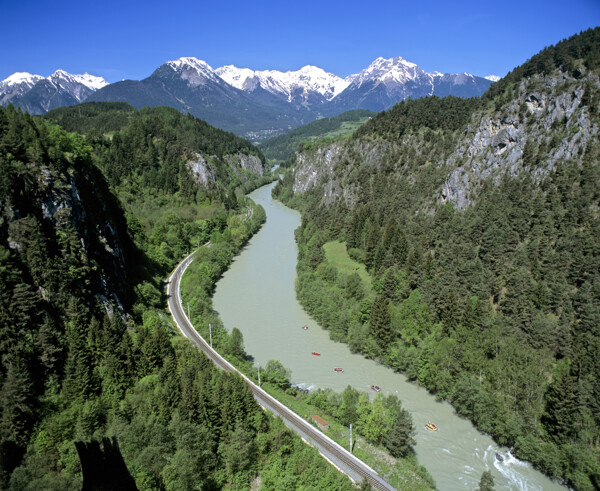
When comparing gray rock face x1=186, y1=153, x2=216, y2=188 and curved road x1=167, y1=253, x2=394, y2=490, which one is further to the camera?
gray rock face x1=186, y1=153, x2=216, y2=188

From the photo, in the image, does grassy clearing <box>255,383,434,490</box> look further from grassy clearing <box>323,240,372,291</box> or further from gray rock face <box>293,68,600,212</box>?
gray rock face <box>293,68,600,212</box>

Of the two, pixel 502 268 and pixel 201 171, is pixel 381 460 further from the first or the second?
pixel 201 171

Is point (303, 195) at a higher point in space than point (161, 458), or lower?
higher

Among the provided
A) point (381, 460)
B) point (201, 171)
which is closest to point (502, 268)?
point (381, 460)

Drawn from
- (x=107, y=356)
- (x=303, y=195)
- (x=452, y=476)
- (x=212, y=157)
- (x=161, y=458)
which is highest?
(x=212, y=157)

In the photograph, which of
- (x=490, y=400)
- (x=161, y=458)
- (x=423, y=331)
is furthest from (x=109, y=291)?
(x=490, y=400)

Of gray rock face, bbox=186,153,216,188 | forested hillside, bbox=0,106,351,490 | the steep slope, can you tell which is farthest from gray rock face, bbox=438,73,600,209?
gray rock face, bbox=186,153,216,188

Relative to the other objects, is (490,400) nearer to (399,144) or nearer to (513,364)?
(513,364)

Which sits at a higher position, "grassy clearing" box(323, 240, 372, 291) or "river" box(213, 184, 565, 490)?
"grassy clearing" box(323, 240, 372, 291)
